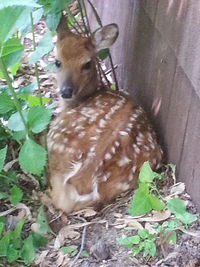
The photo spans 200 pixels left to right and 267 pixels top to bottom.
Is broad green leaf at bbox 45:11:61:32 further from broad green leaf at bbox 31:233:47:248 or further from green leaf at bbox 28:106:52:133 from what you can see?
broad green leaf at bbox 31:233:47:248

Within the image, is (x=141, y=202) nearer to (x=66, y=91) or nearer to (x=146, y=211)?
(x=146, y=211)

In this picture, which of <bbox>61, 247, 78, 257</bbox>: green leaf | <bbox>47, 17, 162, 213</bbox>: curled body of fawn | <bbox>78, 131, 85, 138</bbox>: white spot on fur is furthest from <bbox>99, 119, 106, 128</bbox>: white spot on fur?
<bbox>61, 247, 78, 257</bbox>: green leaf

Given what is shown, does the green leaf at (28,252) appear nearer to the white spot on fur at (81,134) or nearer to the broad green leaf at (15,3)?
the white spot on fur at (81,134)

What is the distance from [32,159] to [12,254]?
46 centimetres

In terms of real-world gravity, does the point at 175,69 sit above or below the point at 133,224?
above

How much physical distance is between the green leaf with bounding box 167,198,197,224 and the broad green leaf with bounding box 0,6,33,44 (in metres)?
1.09

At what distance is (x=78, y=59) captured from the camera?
4102 millimetres

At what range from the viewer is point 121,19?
462 centimetres

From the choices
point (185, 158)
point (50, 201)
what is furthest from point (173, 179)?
point (50, 201)

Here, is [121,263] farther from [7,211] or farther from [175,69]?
[175,69]

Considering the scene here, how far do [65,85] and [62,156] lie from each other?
889 millimetres

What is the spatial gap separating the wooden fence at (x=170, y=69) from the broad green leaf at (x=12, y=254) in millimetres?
927

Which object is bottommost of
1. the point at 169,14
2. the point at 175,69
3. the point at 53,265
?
the point at 53,265

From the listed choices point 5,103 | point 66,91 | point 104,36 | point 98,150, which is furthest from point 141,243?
point 104,36
